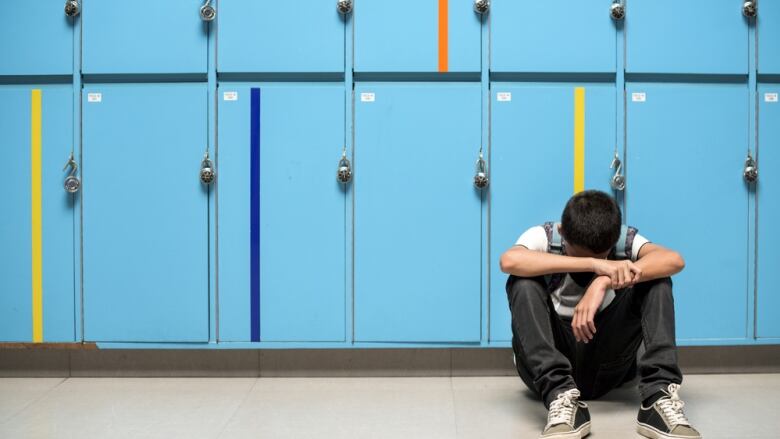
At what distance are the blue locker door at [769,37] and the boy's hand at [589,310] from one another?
135 cm

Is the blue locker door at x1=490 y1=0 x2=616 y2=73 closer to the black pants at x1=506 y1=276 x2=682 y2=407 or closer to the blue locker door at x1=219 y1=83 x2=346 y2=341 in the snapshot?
the blue locker door at x1=219 y1=83 x2=346 y2=341

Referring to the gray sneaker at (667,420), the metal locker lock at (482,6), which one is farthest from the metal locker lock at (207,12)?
the gray sneaker at (667,420)

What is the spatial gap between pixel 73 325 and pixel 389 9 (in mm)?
1758

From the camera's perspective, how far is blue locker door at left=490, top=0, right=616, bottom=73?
263cm

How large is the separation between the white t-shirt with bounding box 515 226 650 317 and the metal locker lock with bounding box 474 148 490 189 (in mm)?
432

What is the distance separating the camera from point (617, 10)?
102 inches

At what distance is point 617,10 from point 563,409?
1557mm

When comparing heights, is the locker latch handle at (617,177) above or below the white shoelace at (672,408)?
above

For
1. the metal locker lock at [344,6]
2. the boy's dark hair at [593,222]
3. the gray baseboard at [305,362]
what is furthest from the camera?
the gray baseboard at [305,362]

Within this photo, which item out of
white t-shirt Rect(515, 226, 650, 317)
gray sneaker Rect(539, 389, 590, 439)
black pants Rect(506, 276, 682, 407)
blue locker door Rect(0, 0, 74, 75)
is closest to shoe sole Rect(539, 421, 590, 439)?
gray sneaker Rect(539, 389, 590, 439)

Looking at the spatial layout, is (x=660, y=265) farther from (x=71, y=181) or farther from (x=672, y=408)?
(x=71, y=181)

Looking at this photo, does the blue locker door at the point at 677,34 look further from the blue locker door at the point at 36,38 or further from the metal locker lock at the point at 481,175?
the blue locker door at the point at 36,38

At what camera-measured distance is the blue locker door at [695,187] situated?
8.65 ft

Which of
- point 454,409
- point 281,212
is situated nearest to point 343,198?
point 281,212
